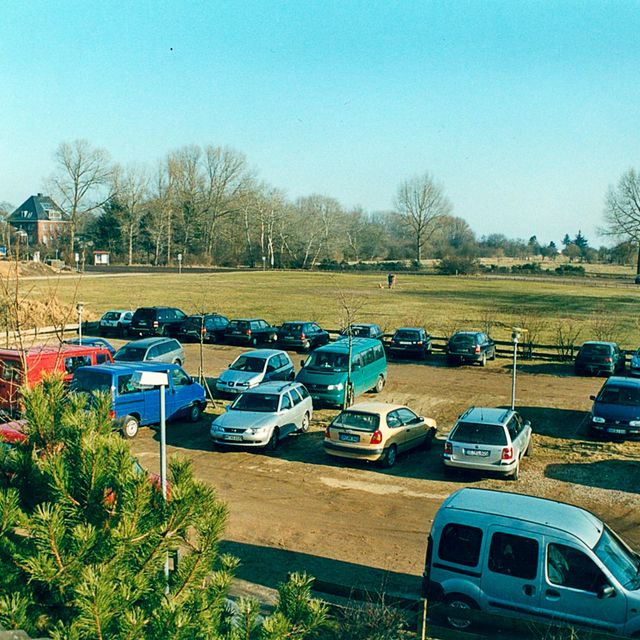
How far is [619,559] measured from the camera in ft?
28.0

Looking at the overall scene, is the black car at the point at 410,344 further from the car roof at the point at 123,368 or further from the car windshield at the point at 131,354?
the car roof at the point at 123,368

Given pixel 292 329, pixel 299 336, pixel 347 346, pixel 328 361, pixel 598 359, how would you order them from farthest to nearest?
pixel 292 329, pixel 299 336, pixel 598 359, pixel 347 346, pixel 328 361

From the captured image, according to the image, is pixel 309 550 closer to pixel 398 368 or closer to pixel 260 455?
pixel 260 455

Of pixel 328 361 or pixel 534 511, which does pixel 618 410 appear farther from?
pixel 534 511

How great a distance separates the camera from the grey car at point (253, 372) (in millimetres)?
23469

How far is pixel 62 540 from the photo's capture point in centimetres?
414

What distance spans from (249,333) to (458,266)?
72.5 metres

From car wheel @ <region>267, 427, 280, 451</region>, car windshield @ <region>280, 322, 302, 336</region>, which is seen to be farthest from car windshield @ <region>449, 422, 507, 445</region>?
car windshield @ <region>280, 322, 302, 336</region>

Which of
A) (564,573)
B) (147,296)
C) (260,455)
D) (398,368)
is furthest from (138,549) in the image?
(147,296)

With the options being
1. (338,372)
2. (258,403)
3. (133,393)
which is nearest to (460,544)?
(258,403)

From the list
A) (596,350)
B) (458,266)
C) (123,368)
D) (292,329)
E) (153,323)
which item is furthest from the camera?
(458,266)

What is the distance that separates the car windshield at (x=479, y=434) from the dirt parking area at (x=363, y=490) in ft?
3.06

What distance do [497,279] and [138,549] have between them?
Answer: 94019 millimetres

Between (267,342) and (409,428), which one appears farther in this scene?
(267,342)
